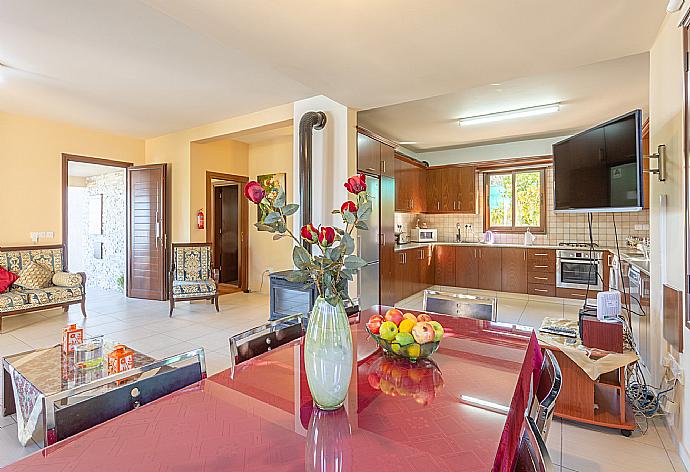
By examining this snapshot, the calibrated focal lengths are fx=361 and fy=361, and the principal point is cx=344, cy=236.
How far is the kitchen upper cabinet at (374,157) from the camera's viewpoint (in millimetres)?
4492

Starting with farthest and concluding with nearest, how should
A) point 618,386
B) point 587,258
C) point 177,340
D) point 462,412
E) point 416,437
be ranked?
1. point 587,258
2. point 177,340
3. point 618,386
4. point 462,412
5. point 416,437

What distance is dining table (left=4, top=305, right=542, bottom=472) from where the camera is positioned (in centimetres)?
81

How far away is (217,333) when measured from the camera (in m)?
4.30

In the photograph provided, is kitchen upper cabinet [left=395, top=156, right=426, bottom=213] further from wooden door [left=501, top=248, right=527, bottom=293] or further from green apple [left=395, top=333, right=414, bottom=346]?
green apple [left=395, top=333, right=414, bottom=346]

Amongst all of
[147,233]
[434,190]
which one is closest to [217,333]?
[147,233]

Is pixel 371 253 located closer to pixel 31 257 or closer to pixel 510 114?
pixel 510 114

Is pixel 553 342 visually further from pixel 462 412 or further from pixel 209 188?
pixel 209 188

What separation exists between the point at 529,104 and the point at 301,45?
10.9 ft

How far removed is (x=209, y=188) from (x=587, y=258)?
20.5 ft

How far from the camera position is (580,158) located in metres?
2.97

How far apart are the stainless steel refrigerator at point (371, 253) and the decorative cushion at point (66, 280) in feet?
13.1

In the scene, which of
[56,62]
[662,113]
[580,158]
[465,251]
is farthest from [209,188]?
[662,113]

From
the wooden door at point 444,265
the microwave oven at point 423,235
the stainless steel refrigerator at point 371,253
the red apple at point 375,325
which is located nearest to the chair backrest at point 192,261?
the stainless steel refrigerator at point 371,253

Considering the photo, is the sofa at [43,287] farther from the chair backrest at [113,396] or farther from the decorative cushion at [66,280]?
the chair backrest at [113,396]
